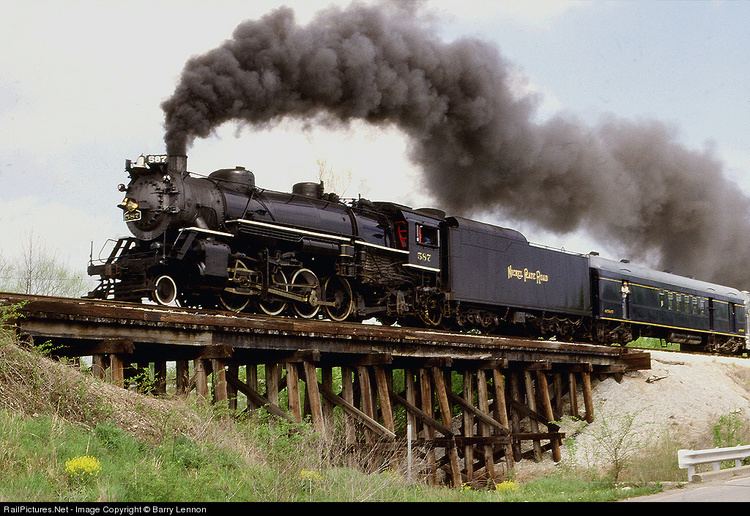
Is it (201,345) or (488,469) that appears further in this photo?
(488,469)

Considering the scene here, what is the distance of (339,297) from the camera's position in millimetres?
18172

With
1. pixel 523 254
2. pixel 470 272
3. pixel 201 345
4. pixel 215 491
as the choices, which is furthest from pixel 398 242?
pixel 215 491

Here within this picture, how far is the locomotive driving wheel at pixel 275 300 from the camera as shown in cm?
1611

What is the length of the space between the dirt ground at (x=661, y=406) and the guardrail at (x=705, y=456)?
4.90 metres

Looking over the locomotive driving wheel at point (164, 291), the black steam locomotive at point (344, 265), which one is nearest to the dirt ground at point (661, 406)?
the black steam locomotive at point (344, 265)

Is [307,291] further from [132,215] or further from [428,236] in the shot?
[428,236]

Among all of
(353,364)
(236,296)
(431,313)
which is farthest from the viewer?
(431,313)

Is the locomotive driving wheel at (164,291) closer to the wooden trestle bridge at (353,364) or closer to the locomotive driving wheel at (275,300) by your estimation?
the wooden trestle bridge at (353,364)

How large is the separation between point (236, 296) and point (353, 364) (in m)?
2.58

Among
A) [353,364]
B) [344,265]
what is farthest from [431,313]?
[353,364]

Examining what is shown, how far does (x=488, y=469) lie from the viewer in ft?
59.4

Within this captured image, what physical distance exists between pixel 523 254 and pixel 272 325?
10903 millimetres

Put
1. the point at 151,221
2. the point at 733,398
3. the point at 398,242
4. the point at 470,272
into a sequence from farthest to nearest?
the point at 733,398 < the point at 470,272 < the point at 398,242 < the point at 151,221
